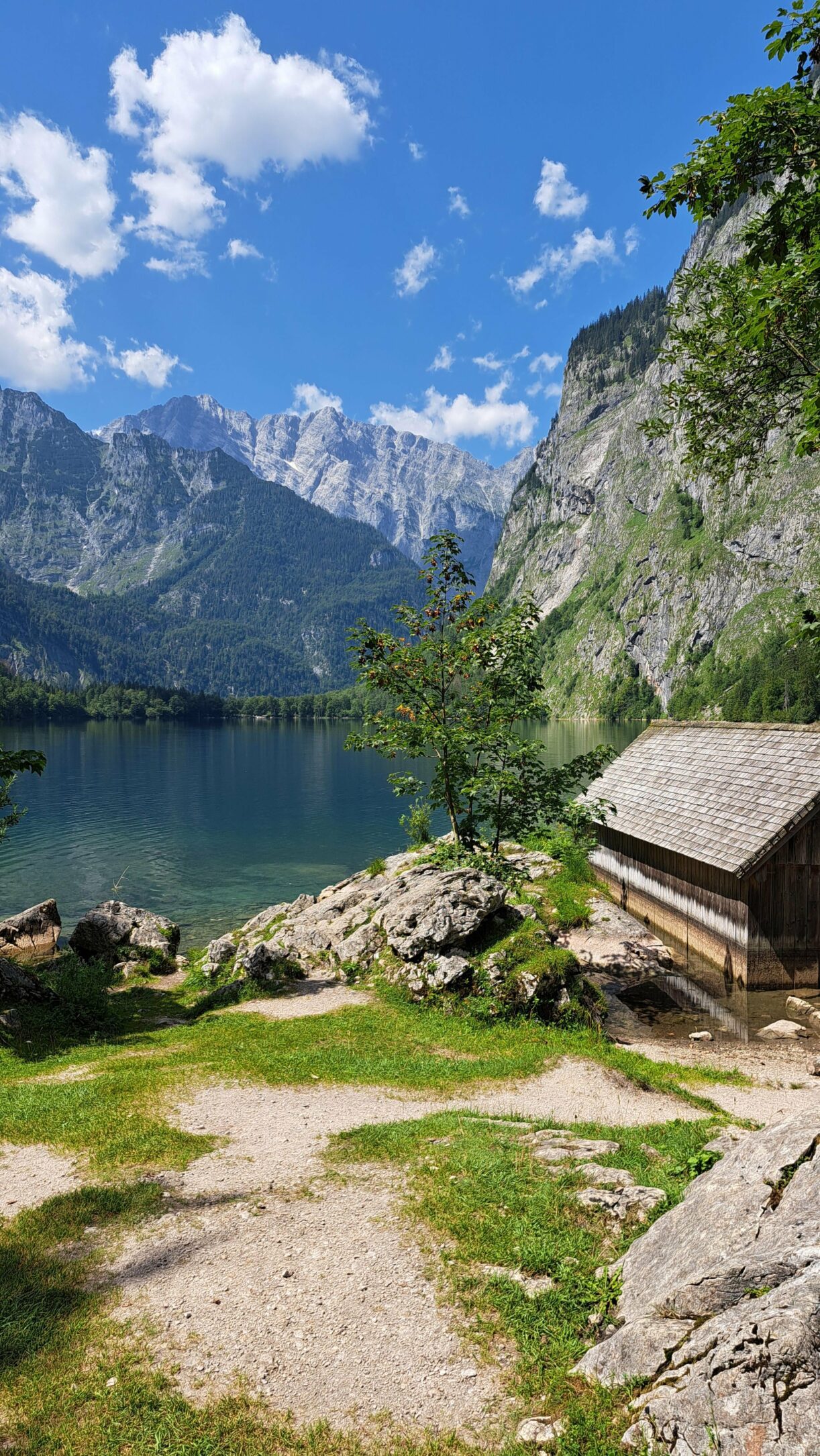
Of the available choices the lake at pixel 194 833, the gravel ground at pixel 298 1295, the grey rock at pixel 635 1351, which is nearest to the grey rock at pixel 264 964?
the gravel ground at pixel 298 1295

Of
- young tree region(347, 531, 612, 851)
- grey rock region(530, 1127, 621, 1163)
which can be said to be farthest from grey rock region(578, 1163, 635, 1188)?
young tree region(347, 531, 612, 851)

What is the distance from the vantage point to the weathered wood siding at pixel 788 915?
69.6ft

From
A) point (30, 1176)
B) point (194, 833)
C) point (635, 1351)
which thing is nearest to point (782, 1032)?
point (635, 1351)

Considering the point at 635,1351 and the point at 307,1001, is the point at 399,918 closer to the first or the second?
the point at 307,1001

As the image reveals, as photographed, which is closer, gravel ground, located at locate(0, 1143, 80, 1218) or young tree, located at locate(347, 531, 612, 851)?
gravel ground, located at locate(0, 1143, 80, 1218)

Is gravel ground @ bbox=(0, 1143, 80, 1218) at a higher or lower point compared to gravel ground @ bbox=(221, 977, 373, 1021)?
higher

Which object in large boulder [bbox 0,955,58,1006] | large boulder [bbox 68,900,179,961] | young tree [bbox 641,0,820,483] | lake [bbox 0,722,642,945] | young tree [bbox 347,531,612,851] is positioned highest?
young tree [bbox 641,0,820,483]

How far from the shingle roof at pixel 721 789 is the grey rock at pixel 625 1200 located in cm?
1401

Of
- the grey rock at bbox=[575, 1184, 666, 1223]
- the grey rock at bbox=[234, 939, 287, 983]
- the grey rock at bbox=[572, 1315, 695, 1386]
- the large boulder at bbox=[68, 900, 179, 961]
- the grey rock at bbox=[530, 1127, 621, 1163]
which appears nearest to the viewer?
the grey rock at bbox=[572, 1315, 695, 1386]

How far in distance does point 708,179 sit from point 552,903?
24456 millimetres

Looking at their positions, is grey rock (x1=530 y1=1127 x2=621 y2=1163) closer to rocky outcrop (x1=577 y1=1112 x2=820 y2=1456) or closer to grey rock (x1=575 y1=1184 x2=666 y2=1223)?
grey rock (x1=575 y1=1184 x2=666 y2=1223)

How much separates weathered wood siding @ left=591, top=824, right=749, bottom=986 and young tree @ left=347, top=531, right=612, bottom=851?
623 cm

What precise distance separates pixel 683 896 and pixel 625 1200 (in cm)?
1836

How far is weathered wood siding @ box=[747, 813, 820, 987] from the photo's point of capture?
21203 millimetres
